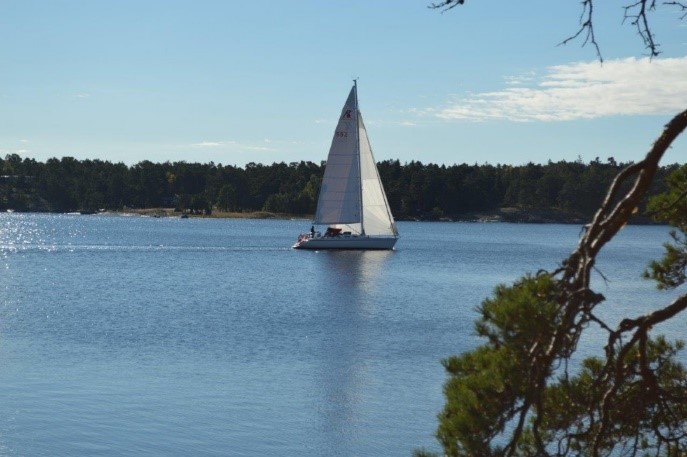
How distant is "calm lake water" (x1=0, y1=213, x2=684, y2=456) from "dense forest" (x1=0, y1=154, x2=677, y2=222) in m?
98.3

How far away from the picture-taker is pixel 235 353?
2633cm

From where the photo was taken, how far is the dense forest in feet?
524

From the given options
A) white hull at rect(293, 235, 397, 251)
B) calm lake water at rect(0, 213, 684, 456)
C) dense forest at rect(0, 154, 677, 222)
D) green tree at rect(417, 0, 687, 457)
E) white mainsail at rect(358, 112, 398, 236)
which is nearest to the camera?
green tree at rect(417, 0, 687, 457)

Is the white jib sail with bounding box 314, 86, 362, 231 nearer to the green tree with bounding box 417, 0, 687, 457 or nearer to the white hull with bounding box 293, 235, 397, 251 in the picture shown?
the white hull with bounding box 293, 235, 397, 251

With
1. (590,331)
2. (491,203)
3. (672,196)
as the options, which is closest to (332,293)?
(590,331)

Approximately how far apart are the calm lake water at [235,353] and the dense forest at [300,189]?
323 ft

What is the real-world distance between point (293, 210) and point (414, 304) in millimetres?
120949

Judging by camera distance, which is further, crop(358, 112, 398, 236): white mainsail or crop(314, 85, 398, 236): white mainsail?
crop(358, 112, 398, 236): white mainsail

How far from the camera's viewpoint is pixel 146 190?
608ft

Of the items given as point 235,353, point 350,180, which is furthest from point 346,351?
point 350,180

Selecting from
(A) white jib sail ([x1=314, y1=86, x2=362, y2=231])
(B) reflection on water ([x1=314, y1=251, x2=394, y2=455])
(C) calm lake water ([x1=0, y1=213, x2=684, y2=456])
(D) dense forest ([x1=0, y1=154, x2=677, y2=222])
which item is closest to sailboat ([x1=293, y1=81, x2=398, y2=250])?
Answer: (A) white jib sail ([x1=314, y1=86, x2=362, y2=231])

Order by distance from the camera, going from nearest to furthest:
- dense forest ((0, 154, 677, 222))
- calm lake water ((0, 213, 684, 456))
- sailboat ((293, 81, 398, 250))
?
1. calm lake water ((0, 213, 684, 456))
2. sailboat ((293, 81, 398, 250))
3. dense forest ((0, 154, 677, 222))

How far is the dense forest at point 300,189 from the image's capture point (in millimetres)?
159625

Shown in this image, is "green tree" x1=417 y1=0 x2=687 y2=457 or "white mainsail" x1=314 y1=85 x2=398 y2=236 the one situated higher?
"white mainsail" x1=314 y1=85 x2=398 y2=236
